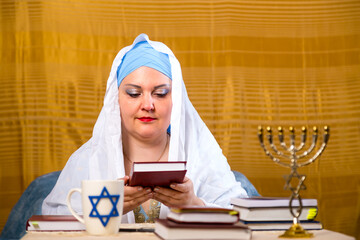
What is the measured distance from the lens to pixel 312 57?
3.46 meters

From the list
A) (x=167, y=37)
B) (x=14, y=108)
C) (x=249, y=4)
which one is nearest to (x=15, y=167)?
(x=14, y=108)

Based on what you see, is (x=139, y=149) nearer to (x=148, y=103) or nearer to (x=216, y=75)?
(x=148, y=103)

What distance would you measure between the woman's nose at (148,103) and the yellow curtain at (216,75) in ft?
2.95

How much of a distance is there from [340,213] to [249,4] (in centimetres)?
156

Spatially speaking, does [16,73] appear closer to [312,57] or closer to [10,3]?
[10,3]

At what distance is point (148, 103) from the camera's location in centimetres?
234

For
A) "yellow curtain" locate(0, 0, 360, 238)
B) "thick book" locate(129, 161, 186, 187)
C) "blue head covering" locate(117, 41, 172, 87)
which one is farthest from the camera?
"yellow curtain" locate(0, 0, 360, 238)

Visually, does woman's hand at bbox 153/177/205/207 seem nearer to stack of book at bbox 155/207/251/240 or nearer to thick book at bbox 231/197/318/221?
thick book at bbox 231/197/318/221

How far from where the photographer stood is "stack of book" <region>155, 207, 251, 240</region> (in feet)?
3.61

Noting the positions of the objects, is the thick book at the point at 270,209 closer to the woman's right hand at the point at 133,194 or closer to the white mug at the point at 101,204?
the white mug at the point at 101,204

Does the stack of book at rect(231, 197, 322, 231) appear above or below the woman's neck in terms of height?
below

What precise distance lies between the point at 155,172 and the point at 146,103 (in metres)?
0.94

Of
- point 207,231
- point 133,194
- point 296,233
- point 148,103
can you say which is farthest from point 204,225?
point 148,103

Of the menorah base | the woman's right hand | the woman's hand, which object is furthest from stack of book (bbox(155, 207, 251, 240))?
the woman's hand
